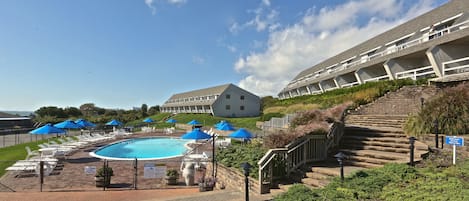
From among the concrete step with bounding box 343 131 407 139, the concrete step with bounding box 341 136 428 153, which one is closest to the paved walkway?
the concrete step with bounding box 341 136 428 153

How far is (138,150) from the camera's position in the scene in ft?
73.5

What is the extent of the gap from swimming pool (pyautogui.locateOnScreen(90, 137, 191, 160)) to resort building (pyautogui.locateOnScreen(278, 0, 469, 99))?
64.1 feet

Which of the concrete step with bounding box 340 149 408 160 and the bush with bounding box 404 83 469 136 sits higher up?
the bush with bounding box 404 83 469 136

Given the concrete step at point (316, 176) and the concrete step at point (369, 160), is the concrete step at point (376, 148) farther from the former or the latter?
the concrete step at point (316, 176)

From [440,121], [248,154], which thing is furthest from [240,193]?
[440,121]

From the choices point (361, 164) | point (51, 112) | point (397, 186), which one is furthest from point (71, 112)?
point (397, 186)

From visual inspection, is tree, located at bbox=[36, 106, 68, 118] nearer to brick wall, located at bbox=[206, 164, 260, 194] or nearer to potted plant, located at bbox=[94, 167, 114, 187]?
potted plant, located at bbox=[94, 167, 114, 187]

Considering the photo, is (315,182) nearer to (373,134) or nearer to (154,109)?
(373,134)

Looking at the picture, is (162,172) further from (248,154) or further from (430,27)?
(430,27)

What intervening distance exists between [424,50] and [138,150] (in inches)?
982

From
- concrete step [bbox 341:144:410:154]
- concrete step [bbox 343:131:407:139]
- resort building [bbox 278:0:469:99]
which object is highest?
resort building [bbox 278:0:469:99]

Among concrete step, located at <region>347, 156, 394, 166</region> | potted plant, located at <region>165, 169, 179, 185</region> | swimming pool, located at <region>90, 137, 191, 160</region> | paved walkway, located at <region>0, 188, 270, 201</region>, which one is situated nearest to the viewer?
concrete step, located at <region>347, 156, 394, 166</region>

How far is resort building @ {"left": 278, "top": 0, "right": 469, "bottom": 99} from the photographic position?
62.6 feet

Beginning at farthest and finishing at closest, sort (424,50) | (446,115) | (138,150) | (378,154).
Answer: (138,150), (424,50), (446,115), (378,154)
